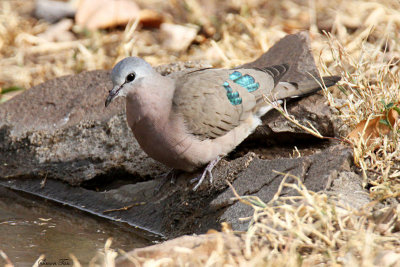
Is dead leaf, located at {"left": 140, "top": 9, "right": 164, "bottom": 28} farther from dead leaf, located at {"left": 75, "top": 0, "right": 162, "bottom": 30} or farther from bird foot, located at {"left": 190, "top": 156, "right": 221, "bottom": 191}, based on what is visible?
bird foot, located at {"left": 190, "top": 156, "right": 221, "bottom": 191}

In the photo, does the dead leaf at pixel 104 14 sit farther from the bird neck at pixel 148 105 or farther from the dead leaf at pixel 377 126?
the dead leaf at pixel 377 126

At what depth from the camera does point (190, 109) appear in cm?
383

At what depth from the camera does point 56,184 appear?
441 centimetres

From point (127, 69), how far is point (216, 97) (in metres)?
0.62

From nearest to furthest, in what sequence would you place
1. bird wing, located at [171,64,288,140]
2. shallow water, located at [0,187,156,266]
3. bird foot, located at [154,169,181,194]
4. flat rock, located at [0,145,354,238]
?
flat rock, located at [0,145,354,238] → shallow water, located at [0,187,156,266] → bird wing, located at [171,64,288,140] → bird foot, located at [154,169,181,194]

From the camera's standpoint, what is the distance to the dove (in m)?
3.74

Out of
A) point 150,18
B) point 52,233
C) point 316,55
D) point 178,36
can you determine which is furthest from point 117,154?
point 150,18

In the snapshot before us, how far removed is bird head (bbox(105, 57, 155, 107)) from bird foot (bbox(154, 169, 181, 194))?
0.65 m

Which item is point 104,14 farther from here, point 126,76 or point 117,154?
point 126,76

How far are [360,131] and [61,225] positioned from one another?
1.97 metres

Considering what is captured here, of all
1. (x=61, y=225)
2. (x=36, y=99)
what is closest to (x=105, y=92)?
(x=36, y=99)

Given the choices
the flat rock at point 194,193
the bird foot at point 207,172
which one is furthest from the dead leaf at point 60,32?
the bird foot at point 207,172

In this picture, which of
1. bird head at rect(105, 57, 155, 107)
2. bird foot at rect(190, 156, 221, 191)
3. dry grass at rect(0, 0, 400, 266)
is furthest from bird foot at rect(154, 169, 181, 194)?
dry grass at rect(0, 0, 400, 266)

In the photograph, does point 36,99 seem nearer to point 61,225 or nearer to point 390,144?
point 61,225
